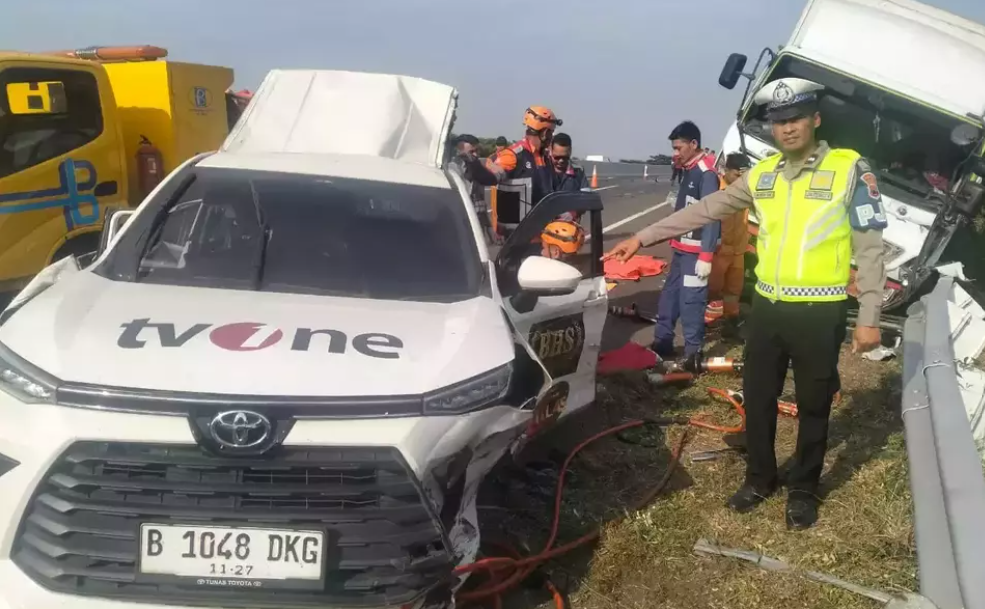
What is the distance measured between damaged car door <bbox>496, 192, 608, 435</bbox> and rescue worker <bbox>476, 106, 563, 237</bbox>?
251cm

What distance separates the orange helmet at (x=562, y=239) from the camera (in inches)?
274

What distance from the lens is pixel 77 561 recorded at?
251cm

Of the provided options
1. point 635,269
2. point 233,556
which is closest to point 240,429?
point 233,556

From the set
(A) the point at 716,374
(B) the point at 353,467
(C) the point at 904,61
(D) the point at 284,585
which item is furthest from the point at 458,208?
(C) the point at 904,61

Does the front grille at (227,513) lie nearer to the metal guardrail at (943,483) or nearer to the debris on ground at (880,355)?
the metal guardrail at (943,483)

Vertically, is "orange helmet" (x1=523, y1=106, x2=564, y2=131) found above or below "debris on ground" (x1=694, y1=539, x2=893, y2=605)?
above

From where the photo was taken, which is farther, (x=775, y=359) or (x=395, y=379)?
(x=775, y=359)

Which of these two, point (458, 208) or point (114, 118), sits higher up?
point (458, 208)

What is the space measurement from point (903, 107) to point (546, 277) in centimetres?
632

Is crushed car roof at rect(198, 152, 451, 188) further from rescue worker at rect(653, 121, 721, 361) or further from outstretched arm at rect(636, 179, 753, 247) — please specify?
rescue worker at rect(653, 121, 721, 361)

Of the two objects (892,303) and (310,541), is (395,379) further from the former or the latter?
(892,303)

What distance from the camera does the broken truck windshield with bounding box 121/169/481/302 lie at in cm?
364

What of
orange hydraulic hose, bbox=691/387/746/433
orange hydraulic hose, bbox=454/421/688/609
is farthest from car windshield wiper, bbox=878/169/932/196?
orange hydraulic hose, bbox=454/421/688/609

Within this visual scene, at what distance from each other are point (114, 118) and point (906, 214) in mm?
7162
